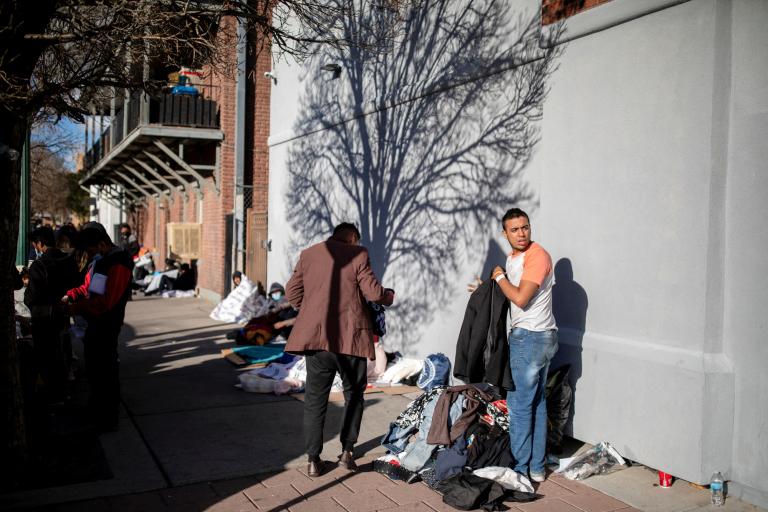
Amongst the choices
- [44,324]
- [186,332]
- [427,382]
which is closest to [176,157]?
[186,332]

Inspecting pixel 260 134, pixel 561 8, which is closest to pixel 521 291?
pixel 561 8

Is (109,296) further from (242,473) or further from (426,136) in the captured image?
(426,136)

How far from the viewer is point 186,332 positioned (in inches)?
473

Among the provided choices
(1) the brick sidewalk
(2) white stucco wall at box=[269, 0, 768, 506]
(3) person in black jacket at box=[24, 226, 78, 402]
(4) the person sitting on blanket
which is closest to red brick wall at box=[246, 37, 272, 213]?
(4) the person sitting on blanket

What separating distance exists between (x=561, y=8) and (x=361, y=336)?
3.36 meters

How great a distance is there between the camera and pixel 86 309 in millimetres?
5812

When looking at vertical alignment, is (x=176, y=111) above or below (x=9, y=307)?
above

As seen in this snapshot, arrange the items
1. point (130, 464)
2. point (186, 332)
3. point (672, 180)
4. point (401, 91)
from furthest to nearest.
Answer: point (186, 332)
point (401, 91)
point (130, 464)
point (672, 180)

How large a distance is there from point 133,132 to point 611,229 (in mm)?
13098

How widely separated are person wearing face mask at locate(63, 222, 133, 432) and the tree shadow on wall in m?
3.34

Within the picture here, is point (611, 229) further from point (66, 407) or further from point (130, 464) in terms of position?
point (66, 407)

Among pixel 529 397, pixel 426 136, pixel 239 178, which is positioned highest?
pixel 426 136

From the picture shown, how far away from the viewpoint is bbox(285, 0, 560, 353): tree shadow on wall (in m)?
6.92

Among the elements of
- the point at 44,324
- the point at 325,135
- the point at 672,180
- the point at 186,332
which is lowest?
the point at 186,332
